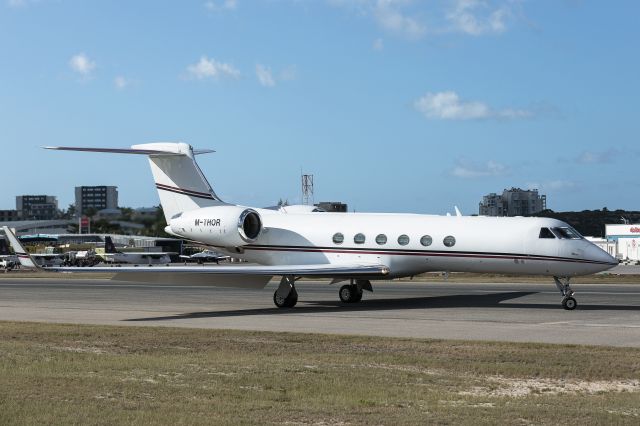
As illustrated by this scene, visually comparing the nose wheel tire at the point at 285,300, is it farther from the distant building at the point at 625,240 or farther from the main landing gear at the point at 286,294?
the distant building at the point at 625,240

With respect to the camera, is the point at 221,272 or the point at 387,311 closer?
the point at 221,272

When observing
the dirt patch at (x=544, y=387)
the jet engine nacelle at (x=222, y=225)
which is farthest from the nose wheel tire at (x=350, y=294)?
the dirt patch at (x=544, y=387)

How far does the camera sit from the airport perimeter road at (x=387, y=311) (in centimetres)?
1920

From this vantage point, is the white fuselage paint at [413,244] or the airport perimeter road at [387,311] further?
the white fuselage paint at [413,244]

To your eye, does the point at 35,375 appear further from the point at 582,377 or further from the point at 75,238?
the point at 75,238

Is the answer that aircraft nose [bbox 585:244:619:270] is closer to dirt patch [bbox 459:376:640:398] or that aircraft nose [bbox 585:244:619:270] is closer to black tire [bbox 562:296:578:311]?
black tire [bbox 562:296:578:311]

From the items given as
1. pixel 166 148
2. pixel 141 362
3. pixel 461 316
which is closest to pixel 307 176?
pixel 166 148

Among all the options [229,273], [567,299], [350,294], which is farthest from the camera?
[350,294]

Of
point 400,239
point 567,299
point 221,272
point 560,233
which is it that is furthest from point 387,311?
point 560,233

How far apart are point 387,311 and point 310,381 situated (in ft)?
42.7

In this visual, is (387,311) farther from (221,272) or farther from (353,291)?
(221,272)

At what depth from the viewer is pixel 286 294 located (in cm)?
2628

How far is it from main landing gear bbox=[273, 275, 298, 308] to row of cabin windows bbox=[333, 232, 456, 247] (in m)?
2.07

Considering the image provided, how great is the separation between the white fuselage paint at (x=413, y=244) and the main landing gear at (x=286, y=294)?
171 cm
